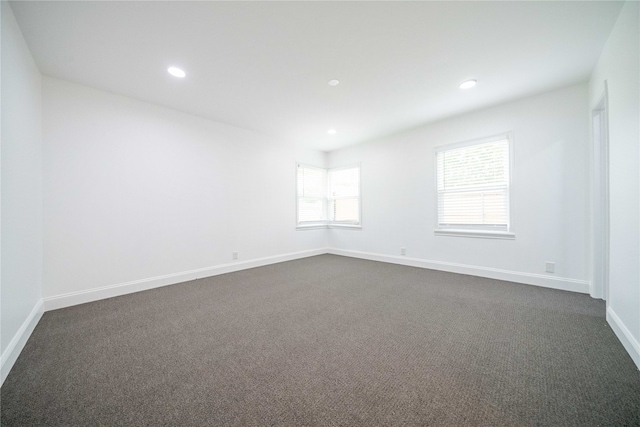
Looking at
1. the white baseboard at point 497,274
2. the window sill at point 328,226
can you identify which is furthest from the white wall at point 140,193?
the white baseboard at point 497,274

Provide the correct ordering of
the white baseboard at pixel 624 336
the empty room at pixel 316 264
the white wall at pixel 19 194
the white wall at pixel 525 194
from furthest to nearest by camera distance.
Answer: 1. the white wall at pixel 525 194
2. the white wall at pixel 19 194
3. the white baseboard at pixel 624 336
4. the empty room at pixel 316 264

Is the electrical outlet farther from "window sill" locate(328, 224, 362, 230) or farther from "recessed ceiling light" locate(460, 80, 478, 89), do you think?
"window sill" locate(328, 224, 362, 230)

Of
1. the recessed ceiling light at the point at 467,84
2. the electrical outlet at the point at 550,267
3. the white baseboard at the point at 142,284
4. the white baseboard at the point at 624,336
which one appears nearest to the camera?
the white baseboard at the point at 624,336

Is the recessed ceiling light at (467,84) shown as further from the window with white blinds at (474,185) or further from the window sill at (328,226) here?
the window sill at (328,226)

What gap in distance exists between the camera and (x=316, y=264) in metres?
4.57

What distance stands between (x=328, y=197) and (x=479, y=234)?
327cm

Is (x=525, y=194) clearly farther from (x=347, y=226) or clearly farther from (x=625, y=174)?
(x=347, y=226)

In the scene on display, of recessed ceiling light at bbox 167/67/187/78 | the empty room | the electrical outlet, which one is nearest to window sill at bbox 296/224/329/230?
the empty room

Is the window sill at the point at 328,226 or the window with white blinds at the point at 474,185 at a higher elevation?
the window with white blinds at the point at 474,185

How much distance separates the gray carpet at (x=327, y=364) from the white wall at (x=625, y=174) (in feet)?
0.89

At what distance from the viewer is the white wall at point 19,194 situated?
1.66m

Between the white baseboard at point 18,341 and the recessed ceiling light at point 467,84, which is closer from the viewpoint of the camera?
the white baseboard at point 18,341

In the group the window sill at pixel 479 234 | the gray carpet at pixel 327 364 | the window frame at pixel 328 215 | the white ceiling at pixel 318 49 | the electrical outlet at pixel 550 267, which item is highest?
the white ceiling at pixel 318 49

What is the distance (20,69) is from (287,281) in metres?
3.36
